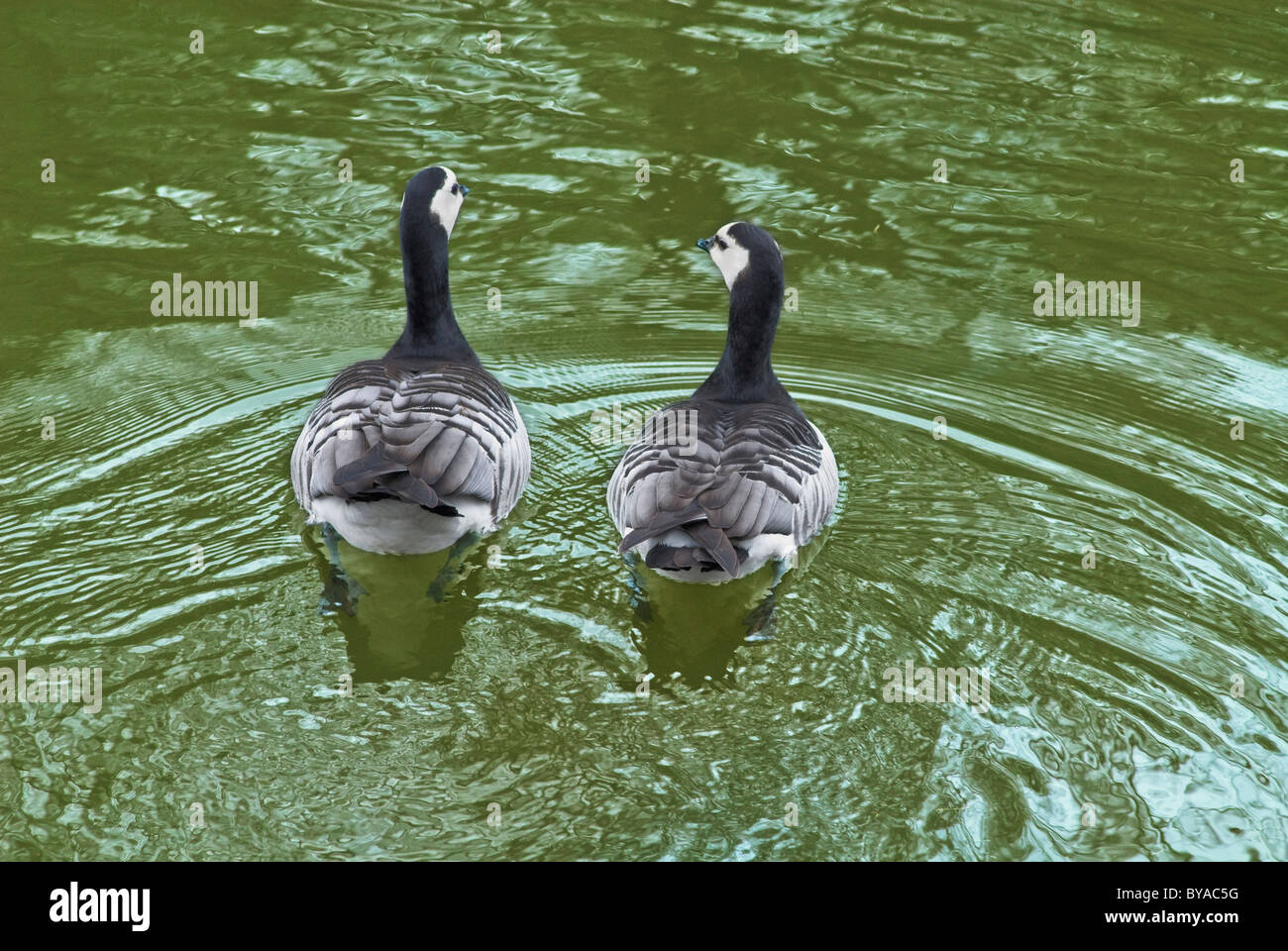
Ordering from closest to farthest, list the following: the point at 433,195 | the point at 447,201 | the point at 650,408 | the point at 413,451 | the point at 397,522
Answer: the point at 413,451
the point at 397,522
the point at 433,195
the point at 447,201
the point at 650,408

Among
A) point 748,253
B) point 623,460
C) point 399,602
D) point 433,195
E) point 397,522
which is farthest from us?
point 433,195

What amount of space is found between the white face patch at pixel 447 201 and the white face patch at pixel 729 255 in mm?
1778

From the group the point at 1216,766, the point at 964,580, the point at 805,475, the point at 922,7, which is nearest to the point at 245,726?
the point at 805,475

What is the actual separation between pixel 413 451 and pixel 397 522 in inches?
17.2

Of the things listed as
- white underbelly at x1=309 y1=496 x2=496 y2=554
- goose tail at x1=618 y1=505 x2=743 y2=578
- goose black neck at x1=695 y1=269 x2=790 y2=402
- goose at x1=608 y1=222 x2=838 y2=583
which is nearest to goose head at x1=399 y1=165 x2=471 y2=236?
goose at x1=608 y1=222 x2=838 y2=583

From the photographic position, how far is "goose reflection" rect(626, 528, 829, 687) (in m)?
7.57

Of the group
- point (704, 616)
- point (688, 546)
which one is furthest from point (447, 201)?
point (704, 616)

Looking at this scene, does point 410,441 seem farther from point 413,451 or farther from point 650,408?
point 650,408

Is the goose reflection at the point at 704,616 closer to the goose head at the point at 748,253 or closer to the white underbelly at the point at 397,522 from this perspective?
the white underbelly at the point at 397,522

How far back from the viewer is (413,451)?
26.0 ft

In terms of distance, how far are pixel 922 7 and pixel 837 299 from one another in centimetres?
Result: 622

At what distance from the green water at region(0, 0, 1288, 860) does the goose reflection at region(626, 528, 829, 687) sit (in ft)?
0.12

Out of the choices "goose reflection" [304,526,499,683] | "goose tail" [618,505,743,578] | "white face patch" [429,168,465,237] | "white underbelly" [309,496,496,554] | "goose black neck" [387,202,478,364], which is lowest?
"goose reflection" [304,526,499,683]

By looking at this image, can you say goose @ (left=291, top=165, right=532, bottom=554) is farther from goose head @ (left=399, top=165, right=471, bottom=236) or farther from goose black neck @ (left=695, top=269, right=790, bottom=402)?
goose black neck @ (left=695, top=269, right=790, bottom=402)
